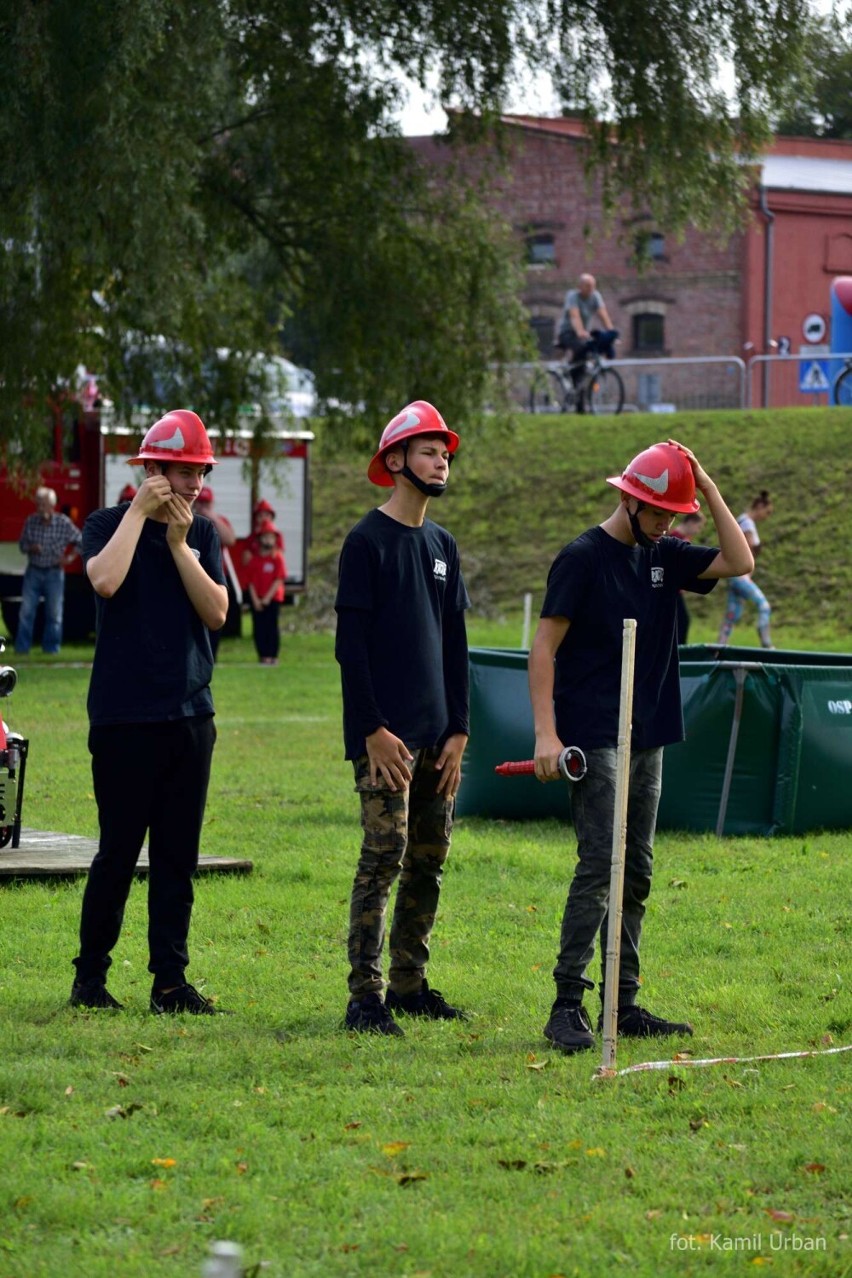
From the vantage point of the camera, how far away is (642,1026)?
22.0 ft

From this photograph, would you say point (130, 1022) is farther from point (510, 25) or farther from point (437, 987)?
point (510, 25)

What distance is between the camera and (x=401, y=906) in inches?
279

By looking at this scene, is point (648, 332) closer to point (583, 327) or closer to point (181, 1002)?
point (583, 327)

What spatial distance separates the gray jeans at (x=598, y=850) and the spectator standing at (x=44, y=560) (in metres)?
18.2

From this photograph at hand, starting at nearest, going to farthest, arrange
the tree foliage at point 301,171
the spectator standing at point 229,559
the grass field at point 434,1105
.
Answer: the grass field at point 434,1105 < the tree foliage at point 301,171 < the spectator standing at point 229,559

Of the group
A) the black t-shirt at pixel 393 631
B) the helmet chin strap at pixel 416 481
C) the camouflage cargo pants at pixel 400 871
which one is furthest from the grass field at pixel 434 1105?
the helmet chin strap at pixel 416 481

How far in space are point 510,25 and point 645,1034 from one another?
17864 mm

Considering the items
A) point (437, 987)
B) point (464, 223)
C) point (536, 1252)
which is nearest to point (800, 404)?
point (464, 223)

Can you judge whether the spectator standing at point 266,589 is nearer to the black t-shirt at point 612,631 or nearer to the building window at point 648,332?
the black t-shirt at point 612,631

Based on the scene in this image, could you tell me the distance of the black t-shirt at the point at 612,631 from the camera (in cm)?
655

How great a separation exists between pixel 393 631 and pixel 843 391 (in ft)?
92.4

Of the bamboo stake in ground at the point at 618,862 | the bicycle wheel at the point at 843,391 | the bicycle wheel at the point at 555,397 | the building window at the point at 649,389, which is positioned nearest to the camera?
the bamboo stake in ground at the point at 618,862

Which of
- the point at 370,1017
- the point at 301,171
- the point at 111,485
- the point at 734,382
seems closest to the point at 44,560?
the point at 111,485

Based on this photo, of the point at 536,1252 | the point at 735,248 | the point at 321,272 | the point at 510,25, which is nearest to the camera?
the point at 536,1252
